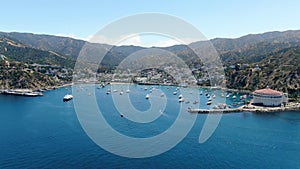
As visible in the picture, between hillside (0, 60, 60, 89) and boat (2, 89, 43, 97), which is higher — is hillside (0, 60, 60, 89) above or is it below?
above

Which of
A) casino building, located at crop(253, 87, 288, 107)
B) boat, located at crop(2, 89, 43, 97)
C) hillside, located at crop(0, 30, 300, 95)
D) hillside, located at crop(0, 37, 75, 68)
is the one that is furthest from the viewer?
hillside, located at crop(0, 37, 75, 68)

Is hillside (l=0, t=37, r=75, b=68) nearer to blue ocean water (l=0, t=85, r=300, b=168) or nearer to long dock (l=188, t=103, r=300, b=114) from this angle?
blue ocean water (l=0, t=85, r=300, b=168)

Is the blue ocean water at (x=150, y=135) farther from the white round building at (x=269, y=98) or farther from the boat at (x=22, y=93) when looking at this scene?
the boat at (x=22, y=93)

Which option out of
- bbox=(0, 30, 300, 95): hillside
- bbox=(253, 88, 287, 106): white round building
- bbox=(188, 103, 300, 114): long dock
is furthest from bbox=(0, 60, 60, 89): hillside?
bbox=(253, 88, 287, 106): white round building

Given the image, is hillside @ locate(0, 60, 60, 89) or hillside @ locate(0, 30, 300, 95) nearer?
hillside @ locate(0, 30, 300, 95)

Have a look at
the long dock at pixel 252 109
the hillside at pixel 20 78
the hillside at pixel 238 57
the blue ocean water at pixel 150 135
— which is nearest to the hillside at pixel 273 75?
the hillside at pixel 238 57

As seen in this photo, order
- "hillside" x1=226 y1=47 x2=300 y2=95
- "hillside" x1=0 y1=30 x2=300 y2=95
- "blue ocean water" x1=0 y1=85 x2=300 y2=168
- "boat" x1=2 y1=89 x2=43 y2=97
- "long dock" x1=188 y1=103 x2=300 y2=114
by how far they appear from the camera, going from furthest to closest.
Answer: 1. "hillside" x1=0 y1=30 x2=300 y2=95
2. "boat" x1=2 y1=89 x2=43 y2=97
3. "hillside" x1=226 y1=47 x2=300 y2=95
4. "long dock" x1=188 y1=103 x2=300 y2=114
5. "blue ocean water" x1=0 y1=85 x2=300 y2=168
